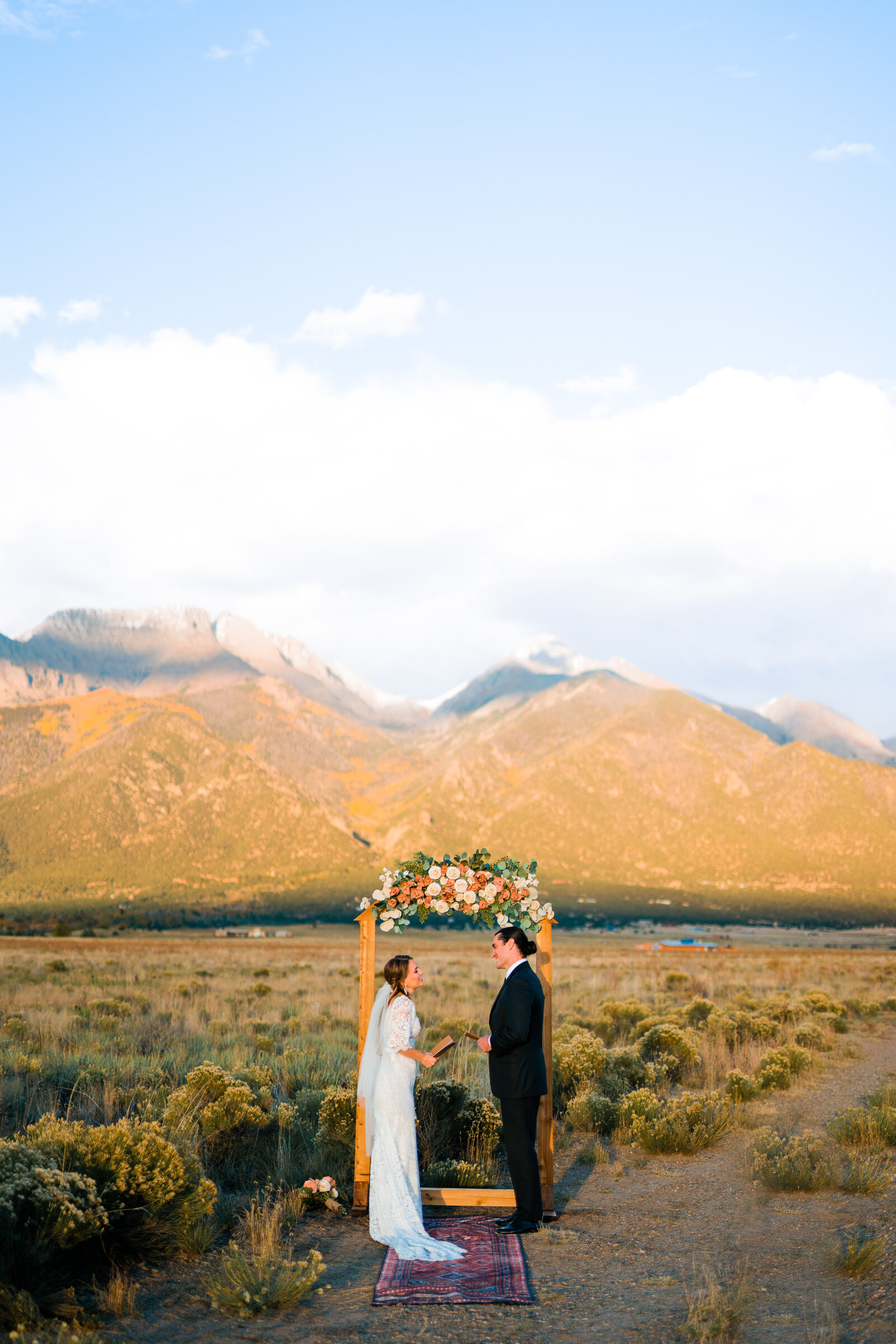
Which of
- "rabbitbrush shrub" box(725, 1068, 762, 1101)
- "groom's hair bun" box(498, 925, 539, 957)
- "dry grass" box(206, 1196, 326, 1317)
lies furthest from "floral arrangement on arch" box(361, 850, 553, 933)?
"rabbitbrush shrub" box(725, 1068, 762, 1101)

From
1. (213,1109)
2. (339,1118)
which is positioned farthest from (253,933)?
(339,1118)

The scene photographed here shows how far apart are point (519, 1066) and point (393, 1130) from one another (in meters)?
1.00

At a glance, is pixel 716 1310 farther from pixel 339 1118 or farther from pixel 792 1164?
pixel 339 1118

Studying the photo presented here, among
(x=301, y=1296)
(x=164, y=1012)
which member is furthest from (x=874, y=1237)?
(x=164, y=1012)

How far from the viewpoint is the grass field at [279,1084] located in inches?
239

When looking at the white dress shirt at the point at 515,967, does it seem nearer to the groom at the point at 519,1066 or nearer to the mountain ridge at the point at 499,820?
the groom at the point at 519,1066

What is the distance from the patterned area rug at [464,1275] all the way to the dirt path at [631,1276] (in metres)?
0.09

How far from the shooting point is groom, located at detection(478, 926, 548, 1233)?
21.8 feet

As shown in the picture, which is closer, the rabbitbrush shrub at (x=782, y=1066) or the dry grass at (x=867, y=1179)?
the dry grass at (x=867, y=1179)

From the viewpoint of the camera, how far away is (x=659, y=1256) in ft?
21.1

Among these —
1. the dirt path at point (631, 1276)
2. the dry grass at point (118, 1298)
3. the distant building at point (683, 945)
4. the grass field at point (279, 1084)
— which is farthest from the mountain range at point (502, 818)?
the dry grass at point (118, 1298)

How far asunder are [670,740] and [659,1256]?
11111 centimetres

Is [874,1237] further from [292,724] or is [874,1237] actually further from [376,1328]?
[292,724]

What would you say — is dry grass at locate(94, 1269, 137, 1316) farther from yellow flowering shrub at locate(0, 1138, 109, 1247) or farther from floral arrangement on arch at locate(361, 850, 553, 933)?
floral arrangement on arch at locate(361, 850, 553, 933)
